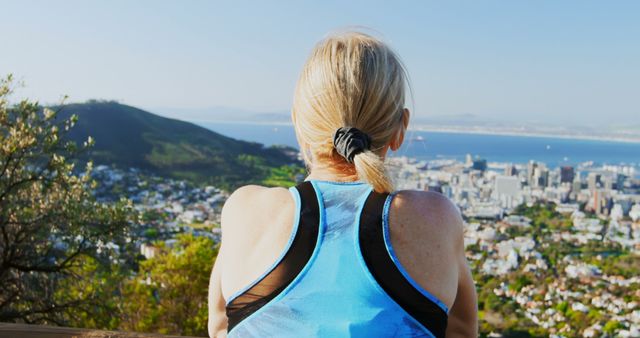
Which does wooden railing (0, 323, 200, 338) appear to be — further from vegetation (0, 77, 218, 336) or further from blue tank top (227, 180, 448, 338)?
vegetation (0, 77, 218, 336)

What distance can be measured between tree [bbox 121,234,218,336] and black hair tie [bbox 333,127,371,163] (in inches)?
289

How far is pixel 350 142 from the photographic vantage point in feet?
3.64

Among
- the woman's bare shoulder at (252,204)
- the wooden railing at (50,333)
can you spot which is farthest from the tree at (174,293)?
the woman's bare shoulder at (252,204)

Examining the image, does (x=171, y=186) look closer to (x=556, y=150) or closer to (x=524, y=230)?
(x=524, y=230)

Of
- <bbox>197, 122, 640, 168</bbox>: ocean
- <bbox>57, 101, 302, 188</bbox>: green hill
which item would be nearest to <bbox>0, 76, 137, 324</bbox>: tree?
Answer: <bbox>57, 101, 302, 188</bbox>: green hill

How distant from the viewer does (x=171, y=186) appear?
32.8m

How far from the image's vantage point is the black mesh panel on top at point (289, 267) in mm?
1053

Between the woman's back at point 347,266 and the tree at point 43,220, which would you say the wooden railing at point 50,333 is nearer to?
the woman's back at point 347,266

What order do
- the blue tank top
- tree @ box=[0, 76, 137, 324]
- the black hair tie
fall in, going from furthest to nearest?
tree @ box=[0, 76, 137, 324] < the black hair tie < the blue tank top

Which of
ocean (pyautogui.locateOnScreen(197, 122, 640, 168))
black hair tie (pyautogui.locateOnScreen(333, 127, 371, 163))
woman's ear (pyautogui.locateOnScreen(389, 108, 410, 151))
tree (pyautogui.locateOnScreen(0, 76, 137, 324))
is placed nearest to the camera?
black hair tie (pyautogui.locateOnScreen(333, 127, 371, 163))

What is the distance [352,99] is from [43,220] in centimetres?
494

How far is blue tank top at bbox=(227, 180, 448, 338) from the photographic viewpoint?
3.29 feet

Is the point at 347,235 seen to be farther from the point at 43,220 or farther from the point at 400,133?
the point at 43,220

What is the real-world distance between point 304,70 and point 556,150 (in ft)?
278
